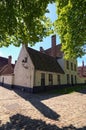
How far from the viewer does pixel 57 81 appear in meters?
32.3

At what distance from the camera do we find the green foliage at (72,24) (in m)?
12.6

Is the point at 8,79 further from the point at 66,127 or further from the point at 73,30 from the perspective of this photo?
the point at 66,127

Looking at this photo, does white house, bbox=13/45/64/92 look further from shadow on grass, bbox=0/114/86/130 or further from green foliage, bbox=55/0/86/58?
shadow on grass, bbox=0/114/86/130

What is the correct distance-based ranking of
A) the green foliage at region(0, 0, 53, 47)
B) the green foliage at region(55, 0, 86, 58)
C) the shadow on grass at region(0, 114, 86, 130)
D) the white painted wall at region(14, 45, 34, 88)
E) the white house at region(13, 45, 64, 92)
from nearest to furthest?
1. the shadow on grass at region(0, 114, 86, 130)
2. the green foliage at region(0, 0, 53, 47)
3. the green foliage at region(55, 0, 86, 58)
4. the white house at region(13, 45, 64, 92)
5. the white painted wall at region(14, 45, 34, 88)

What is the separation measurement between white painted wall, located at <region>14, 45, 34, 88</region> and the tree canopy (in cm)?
980

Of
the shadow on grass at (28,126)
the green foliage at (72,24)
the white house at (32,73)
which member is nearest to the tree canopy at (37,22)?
the green foliage at (72,24)

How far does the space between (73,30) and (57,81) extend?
1907cm

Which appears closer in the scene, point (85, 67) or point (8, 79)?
point (8, 79)

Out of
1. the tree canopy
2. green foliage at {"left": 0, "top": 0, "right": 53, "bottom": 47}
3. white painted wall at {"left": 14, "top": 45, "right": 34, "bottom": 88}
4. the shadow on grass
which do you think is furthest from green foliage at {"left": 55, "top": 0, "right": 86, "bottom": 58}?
white painted wall at {"left": 14, "top": 45, "right": 34, "bottom": 88}

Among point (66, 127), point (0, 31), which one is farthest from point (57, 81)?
point (66, 127)

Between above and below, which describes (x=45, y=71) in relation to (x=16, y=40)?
below

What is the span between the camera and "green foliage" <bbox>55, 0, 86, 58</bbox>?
41.3 feet

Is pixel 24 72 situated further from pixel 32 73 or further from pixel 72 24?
pixel 72 24

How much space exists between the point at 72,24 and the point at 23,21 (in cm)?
413
